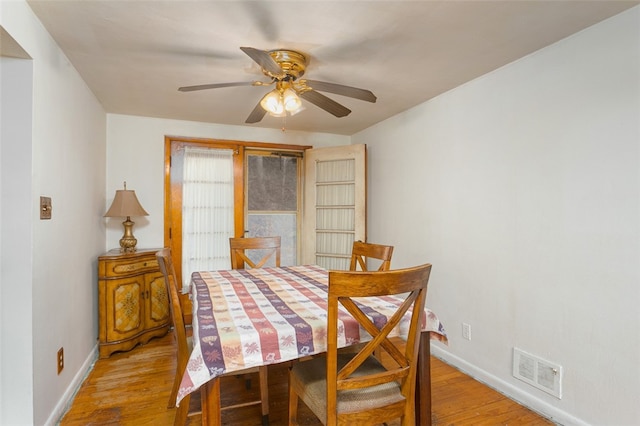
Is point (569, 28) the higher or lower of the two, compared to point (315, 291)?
higher

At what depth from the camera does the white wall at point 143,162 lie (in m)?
3.55

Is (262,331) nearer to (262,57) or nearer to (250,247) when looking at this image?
(262,57)

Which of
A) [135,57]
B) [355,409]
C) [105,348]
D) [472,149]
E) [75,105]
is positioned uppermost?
[135,57]

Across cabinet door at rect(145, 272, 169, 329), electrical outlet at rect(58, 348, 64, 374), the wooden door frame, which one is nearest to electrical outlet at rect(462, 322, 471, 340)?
the wooden door frame

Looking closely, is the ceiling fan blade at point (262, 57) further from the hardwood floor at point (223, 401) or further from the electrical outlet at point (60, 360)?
the electrical outlet at point (60, 360)

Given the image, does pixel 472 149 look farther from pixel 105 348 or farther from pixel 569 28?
pixel 105 348

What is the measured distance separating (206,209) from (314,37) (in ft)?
8.34

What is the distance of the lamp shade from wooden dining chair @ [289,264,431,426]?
2.48 m

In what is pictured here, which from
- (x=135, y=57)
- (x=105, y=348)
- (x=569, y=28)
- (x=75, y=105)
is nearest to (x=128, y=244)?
(x=105, y=348)

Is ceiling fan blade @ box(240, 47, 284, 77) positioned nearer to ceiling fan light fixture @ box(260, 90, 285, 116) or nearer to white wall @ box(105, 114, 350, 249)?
ceiling fan light fixture @ box(260, 90, 285, 116)

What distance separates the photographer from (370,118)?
12.3 feet

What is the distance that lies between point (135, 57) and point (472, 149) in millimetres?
2504

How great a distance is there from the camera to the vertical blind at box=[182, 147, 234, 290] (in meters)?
3.89

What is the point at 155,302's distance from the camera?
3.33 metres
